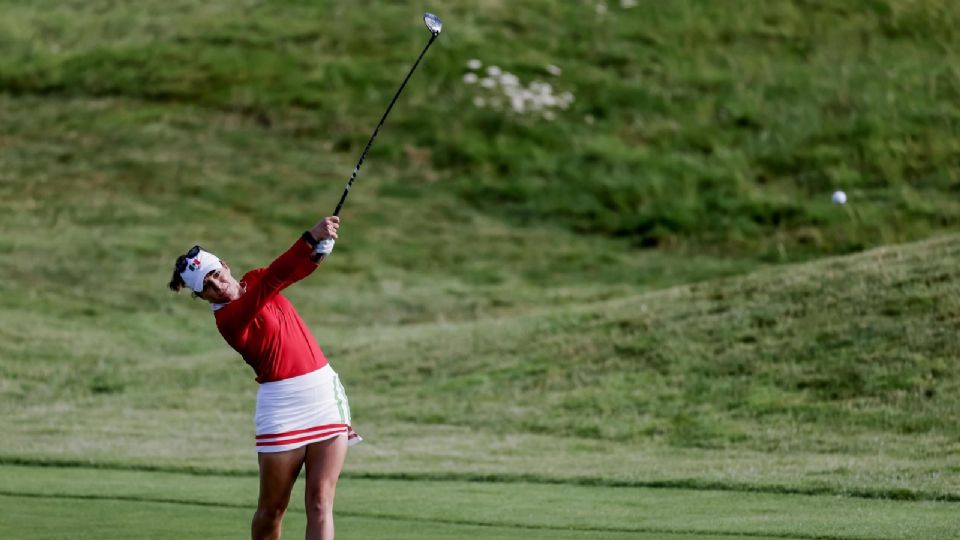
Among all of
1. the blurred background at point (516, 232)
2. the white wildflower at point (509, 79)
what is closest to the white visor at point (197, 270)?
the blurred background at point (516, 232)

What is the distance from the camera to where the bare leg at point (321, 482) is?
7770mm

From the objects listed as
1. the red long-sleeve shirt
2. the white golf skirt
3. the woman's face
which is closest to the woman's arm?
the red long-sleeve shirt

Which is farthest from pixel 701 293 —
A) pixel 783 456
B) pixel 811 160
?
pixel 811 160

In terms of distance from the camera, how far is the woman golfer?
767cm

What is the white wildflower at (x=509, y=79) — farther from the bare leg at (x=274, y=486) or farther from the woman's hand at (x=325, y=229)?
the woman's hand at (x=325, y=229)

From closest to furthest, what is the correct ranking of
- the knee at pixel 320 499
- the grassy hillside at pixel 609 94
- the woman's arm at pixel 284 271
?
1. the woman's arm at pixel 284 271
2. the knee at pixel 320 499
3. the grassy hillside at pixel 609 94

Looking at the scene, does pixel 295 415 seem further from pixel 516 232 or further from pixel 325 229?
pixel 516 232

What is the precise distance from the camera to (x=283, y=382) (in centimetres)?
773

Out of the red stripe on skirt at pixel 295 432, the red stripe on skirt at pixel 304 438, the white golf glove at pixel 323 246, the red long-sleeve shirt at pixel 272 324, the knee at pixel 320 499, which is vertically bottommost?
the knee at pixel 320 499

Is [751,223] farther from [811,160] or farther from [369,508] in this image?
[369,508]

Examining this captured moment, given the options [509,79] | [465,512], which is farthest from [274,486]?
[509,79]

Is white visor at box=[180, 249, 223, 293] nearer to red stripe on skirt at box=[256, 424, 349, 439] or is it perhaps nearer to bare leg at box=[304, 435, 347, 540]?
red stripe on skirt at box=[256, 424, 349, 439]

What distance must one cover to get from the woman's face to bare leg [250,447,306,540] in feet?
2.72

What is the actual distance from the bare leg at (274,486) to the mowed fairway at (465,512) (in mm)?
2419
